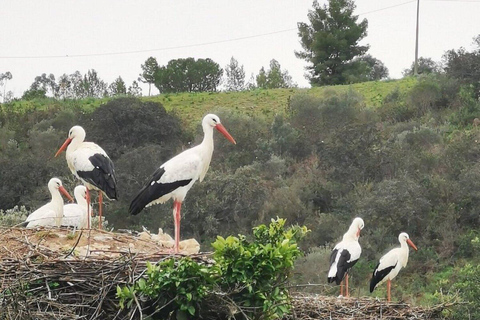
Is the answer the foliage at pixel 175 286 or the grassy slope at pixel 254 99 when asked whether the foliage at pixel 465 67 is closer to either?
the grassy slope at pixel 254 99

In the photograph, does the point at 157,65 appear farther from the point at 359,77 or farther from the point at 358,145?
the point at 358,145

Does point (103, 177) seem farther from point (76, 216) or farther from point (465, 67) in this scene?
point (465, 67)

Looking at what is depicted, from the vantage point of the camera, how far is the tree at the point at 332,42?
4619 centimetres

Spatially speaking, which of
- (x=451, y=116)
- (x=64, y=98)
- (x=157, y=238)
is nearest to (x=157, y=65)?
(x=64, y=98)

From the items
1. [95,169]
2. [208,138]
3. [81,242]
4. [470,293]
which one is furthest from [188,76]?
[81,242]

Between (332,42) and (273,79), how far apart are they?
8553 millimetres

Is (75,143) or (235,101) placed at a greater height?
(235,101)

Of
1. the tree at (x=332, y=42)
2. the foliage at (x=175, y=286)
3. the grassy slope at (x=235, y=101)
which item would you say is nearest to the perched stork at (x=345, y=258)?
the foliage at (x=175, y=286)

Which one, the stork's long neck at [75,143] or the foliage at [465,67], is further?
the foliage at [465,67]

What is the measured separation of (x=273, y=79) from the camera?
5391cm

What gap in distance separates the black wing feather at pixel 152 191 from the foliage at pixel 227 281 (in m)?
3.03

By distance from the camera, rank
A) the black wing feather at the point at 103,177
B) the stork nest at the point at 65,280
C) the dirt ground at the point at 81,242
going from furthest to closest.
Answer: the black wing feather at the point at 103,177 → the dirt ground at the point at 81,242 → the stork nest at the point at 65,280

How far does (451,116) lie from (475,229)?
10.4m

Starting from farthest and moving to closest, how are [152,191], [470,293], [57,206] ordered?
[470,293]
[57,206]
[152,191]
